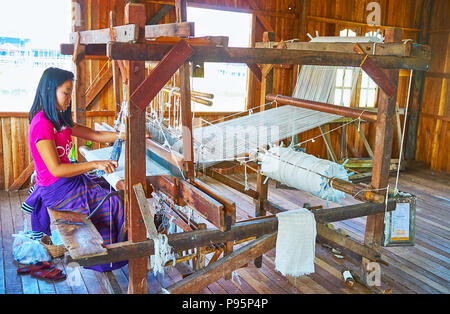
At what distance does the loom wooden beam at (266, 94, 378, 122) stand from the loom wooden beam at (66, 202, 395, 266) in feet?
2.13

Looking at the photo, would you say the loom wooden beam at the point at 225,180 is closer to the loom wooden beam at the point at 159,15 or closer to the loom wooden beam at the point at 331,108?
the loom wooden beam at the point at 331,108

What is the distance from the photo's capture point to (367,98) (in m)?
6.99

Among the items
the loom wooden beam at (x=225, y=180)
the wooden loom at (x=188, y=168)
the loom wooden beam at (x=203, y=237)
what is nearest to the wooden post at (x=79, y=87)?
the wooden loom at (x=188, y=168)

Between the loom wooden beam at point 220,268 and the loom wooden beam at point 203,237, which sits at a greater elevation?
the loom wooden beam at point 203,237

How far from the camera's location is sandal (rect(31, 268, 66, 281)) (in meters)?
2.85

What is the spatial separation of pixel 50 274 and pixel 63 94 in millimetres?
1315

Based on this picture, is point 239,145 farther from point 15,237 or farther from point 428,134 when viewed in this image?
point 428,134

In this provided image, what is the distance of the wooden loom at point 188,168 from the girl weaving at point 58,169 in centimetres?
23

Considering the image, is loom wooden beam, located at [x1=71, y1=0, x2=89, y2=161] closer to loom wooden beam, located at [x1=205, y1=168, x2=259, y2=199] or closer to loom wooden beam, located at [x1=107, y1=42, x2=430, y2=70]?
loom wooden beam, located at [x1=205, y1=168, x2=259, y2=199]

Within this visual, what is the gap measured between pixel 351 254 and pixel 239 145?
112 cm

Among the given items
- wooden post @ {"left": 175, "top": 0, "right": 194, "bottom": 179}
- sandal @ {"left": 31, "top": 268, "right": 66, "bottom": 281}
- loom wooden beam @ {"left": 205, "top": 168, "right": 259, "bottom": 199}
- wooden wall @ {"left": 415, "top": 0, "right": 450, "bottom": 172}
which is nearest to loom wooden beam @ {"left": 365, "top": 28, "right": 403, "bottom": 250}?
loom wooden beam @ {"left": 205, "top": 168, "right": 259, "bottom": 199}

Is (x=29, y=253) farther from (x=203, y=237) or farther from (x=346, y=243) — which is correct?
(x=346, y=243)

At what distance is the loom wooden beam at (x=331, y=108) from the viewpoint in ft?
9.29

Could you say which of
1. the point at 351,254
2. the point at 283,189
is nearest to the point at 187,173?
the point at 351,254
